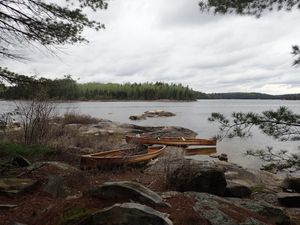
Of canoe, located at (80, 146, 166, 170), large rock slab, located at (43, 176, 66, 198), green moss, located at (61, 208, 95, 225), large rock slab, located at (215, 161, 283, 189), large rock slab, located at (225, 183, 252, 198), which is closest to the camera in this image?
green moss, located at (61, 208, 95, 225)

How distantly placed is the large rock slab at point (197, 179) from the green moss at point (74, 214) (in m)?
2.77

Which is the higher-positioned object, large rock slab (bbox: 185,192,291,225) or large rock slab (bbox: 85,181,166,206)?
large rock slab (bbox: 85,181,166,206)

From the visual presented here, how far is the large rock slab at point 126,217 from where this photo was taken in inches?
157

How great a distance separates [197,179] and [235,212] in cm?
A: 195

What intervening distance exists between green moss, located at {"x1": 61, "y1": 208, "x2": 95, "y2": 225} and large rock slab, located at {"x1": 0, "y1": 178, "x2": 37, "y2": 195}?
72.3 inches

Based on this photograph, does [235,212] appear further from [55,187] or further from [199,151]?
[199,151]

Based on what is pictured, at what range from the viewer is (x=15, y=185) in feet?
20.1

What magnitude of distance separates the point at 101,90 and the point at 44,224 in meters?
138

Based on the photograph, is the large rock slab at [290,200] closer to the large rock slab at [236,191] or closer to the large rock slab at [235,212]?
the large rock slab at [236,191]

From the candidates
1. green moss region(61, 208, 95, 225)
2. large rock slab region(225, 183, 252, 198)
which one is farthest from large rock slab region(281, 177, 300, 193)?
green moss region(61, 208, 95, 225)

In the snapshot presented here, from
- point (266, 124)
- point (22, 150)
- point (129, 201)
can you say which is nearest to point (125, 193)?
point (129, 201)

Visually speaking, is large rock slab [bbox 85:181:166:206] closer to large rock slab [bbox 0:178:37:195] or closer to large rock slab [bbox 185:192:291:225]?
large rock slab [bbox 185:192:291:225]

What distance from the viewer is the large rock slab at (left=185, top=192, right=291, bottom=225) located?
15.6 feet

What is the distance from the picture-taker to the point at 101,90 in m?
141
